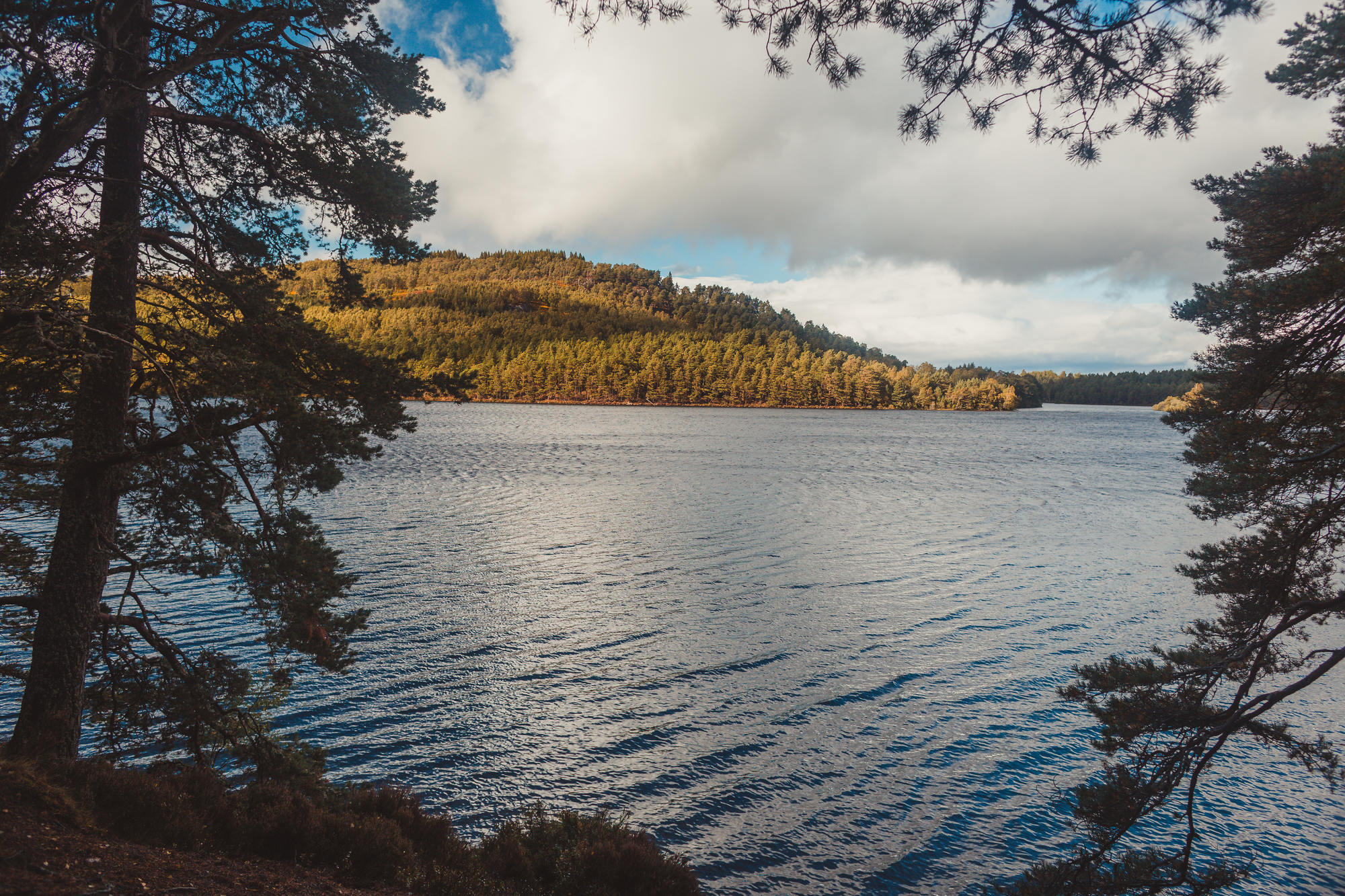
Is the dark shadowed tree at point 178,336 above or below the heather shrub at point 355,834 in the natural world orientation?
above

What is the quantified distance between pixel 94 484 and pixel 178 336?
7.34ft

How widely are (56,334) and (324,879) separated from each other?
18.3 feet

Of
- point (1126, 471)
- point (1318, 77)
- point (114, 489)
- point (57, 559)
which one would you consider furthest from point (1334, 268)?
point (1126, 471)

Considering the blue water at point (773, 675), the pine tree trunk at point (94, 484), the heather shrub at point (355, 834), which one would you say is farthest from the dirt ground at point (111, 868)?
the blue water at point (773, 675)

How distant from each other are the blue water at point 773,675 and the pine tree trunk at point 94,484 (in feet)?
12.6

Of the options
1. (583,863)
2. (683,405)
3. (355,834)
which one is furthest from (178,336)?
(683,405)

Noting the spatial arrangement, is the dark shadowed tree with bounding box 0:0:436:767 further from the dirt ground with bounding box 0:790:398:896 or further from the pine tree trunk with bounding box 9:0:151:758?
the dirt ground with bounding box 0:790:398:896

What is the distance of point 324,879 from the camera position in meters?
6.09

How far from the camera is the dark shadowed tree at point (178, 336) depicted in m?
5.64

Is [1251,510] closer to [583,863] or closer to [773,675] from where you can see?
[773,675]

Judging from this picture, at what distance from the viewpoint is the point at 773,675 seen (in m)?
13.3

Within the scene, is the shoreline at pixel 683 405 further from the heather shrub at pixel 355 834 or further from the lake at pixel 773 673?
the heather shrub at pixel 355 834

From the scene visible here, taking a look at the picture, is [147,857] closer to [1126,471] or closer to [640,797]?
[640,797]

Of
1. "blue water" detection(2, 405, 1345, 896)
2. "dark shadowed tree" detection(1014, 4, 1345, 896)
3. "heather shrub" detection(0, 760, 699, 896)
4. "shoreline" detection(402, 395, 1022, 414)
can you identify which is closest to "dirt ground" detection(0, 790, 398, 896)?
"heather shrub" detection(0, 760, 699, 896)
